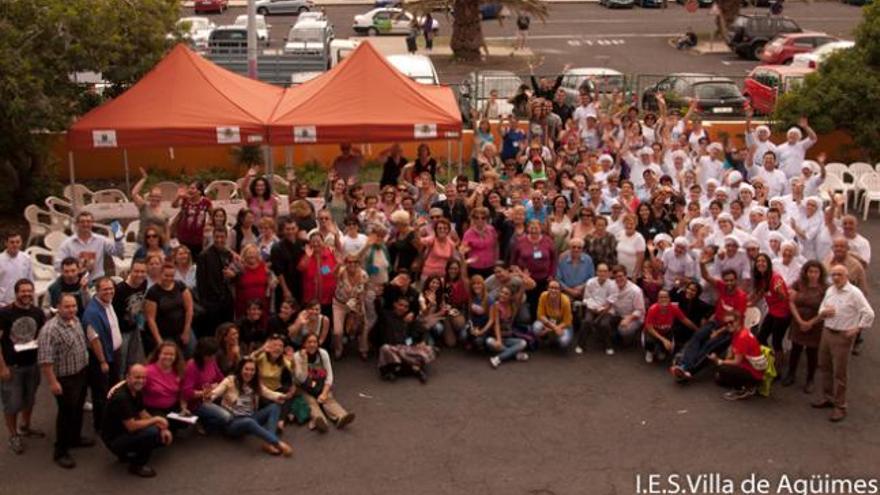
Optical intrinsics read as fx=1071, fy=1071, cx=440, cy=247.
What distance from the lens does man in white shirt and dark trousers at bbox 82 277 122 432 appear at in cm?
912

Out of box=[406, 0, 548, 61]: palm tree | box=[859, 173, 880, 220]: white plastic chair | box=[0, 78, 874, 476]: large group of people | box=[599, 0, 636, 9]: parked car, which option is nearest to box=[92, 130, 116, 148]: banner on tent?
box=[0, 78, 874, 476]: large group of people

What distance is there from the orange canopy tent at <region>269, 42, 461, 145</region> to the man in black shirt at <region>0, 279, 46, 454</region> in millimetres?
5192

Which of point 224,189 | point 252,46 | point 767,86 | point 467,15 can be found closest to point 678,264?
point 224,189

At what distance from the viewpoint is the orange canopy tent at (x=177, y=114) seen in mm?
13211

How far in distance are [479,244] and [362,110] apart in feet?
10.2

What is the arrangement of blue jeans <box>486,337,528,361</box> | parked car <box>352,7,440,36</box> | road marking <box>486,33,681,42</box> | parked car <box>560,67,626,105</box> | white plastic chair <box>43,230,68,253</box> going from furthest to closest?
road marking <box>486,33,681,42</box> → parked car <box>352,7,440,36</box> → parked car <box>560,67,626,105</box> → white plastic chair <box>43,230,68,253</box> → blue jeans <box>486,337,528,361</box>

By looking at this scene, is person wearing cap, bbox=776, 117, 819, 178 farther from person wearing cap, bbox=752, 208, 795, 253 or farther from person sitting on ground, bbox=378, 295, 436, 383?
person sitting on ground, bbox=378, 295, 436, 383

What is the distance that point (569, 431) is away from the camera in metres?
9.61

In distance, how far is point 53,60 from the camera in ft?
48.0

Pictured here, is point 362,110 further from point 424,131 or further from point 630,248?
point 630,248

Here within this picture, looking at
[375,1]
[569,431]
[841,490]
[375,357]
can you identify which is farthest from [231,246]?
[375,1]

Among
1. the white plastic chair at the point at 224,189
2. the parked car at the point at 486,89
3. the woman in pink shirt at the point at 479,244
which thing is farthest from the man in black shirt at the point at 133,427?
the parked car at the point at 486,89

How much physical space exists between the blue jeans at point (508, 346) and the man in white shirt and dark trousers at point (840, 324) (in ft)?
9.78

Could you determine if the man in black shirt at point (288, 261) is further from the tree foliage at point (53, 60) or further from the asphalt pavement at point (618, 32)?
the asphalt pavement at point (618, 32)
